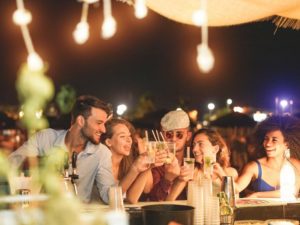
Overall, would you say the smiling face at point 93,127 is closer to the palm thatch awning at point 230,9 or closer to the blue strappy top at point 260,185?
the palm thatch awning at point 230,9

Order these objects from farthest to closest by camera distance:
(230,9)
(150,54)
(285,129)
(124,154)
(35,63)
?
1. (150,54)
2. (285,129)
3. (124,154)
4. (230,9)
5. (35,63)

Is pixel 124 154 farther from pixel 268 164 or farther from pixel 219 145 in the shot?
pixel 268 164

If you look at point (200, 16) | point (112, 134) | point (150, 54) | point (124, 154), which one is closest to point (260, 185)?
point (124, 154)

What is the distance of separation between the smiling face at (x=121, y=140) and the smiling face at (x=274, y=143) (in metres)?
1.16

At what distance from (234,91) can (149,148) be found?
27.4 metres

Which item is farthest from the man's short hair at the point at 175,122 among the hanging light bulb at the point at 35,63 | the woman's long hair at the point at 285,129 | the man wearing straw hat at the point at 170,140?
the hanging light bulb at the point at 35,63

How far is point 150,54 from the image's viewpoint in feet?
48.7

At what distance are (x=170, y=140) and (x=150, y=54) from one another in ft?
35.7

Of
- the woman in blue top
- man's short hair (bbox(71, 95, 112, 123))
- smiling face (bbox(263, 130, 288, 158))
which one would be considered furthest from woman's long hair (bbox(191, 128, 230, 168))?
man's short hair (bbox(71, 95, 112, 123))

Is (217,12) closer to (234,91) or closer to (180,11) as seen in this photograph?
(180,11)

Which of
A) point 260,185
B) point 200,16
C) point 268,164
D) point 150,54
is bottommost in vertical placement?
point 260,185

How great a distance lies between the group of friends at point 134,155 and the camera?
357cm

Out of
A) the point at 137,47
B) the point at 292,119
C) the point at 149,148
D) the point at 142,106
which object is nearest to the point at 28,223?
the point at 149,148

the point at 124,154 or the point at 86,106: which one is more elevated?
the point at 86,106
